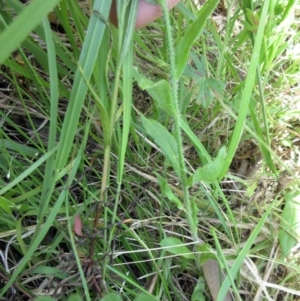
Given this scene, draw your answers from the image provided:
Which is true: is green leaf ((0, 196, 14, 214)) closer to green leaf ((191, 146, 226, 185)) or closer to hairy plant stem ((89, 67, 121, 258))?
hairy plant stem ((89, 67, 121, 258))

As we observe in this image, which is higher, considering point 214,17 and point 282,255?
point 214,17

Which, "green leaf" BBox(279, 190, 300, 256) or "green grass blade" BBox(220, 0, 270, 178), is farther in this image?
"green leaf" BBox(279, 190, 300, 256)

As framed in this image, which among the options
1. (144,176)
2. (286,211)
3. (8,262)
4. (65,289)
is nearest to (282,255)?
(286,211)

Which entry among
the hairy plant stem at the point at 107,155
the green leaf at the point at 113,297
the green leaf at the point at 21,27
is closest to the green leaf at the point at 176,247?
the hairy plant stem at the point at 107,155

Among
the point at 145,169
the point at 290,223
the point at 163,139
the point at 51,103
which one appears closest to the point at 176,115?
the point at 163,139

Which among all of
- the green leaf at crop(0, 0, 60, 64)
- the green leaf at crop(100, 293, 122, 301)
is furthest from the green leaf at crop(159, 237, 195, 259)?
the green leaf at crop(0, 0, 60, 64)

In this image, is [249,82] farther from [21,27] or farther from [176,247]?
[21,27]

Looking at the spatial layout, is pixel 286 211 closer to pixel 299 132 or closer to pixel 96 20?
pixel 299 132
